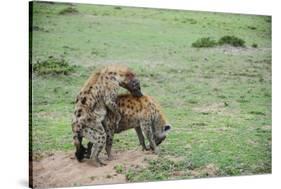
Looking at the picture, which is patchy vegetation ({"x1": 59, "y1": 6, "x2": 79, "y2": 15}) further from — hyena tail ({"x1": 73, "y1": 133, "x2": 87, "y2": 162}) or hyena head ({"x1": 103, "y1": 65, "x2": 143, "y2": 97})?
hyena tail ({"x1": 73, "y1": 133, "x2": 87, "y2": 162})

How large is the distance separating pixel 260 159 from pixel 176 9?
1722 mm

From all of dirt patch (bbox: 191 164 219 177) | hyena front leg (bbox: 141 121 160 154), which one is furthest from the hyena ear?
dirt patch (bbox: 191 164 219 177)

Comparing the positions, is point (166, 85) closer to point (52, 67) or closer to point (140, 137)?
point (140, 137)

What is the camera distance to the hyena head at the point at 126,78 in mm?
4867

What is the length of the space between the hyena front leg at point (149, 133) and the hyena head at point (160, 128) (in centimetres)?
4

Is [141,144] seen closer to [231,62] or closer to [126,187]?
[126,187]

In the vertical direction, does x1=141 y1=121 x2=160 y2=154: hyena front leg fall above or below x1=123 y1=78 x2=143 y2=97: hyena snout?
below

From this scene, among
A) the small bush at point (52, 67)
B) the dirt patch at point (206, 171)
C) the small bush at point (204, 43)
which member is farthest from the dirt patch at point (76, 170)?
the small bush at point (204, 43)

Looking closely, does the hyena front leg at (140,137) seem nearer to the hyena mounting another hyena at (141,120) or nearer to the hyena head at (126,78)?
the hyena mounting another hyena at (141,120)

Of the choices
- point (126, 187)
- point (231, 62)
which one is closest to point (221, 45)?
point (231, 62)

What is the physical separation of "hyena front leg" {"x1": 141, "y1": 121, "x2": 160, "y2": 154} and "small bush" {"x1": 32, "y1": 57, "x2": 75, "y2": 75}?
833 millimetres

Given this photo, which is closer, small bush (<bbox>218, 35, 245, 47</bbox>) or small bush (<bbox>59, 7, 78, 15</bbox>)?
small bush (<bbox>59, 7, 78, 15</bbox>)

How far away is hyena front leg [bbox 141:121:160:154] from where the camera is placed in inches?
195

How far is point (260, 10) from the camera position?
217 inches
